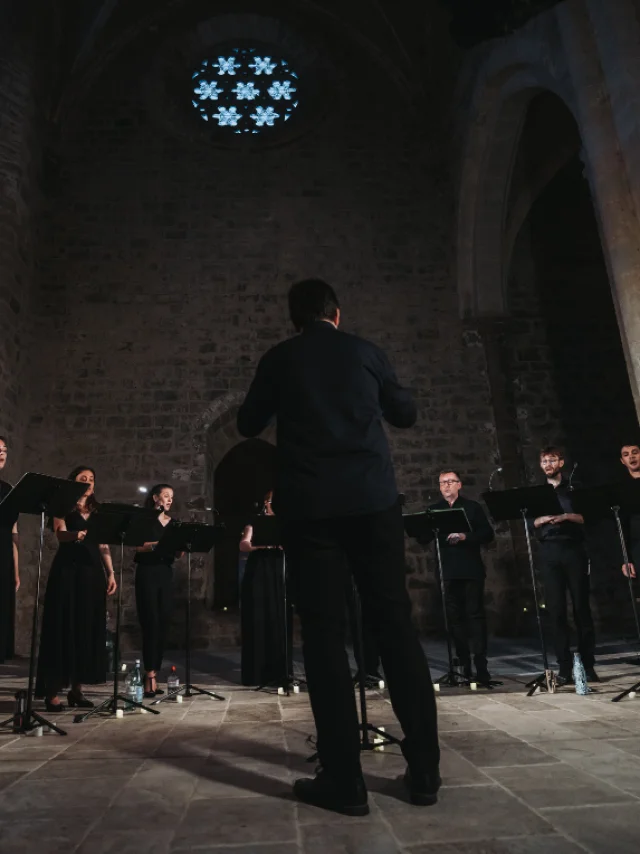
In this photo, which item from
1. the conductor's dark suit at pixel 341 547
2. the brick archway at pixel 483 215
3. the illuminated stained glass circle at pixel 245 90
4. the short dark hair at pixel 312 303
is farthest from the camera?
the illuminated stained glass circle at pixel 245 90

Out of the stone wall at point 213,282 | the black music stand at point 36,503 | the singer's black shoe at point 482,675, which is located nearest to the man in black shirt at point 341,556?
the black music stand at point 36,503

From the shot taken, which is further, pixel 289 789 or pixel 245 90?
pixel 245 90

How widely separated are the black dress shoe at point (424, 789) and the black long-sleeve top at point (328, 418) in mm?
748

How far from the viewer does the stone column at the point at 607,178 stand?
188 inches

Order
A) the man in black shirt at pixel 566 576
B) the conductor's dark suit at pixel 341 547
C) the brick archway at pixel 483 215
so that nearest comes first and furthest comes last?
the conductor's dark suit at pixel 341 547
the man in black shirt at pixel 566 576
the brick archway at pixel 483 215

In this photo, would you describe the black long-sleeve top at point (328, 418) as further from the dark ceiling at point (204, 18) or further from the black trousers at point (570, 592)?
the dark ceiling at point (204, 18)

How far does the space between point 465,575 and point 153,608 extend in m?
2.31

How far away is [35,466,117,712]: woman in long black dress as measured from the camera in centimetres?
375

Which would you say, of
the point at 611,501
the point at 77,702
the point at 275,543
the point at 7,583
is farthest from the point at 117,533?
the point at 611,501

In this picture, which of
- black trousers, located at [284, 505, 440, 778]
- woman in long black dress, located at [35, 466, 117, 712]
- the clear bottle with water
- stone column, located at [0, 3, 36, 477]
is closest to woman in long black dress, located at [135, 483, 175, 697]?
the clear bottle with water

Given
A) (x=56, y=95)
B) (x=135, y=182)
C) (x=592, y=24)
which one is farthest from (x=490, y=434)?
(x=56, y=95)

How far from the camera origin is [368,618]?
1909mm

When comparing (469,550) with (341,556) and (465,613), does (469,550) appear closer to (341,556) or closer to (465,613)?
(465,613)

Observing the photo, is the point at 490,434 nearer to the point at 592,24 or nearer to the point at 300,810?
the point at 592,24
